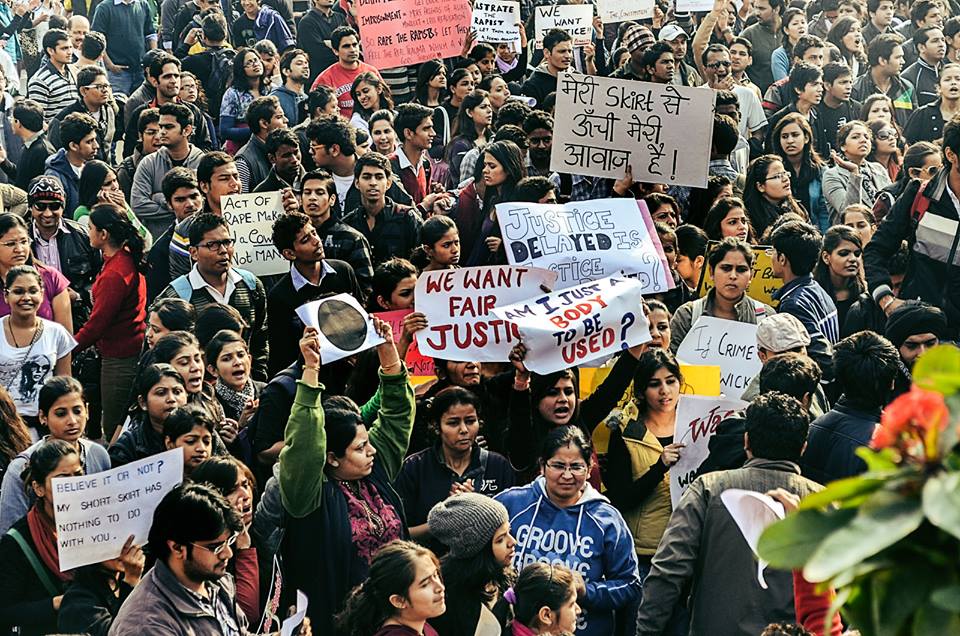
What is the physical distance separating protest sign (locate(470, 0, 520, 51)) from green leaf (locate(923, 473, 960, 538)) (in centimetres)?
1324

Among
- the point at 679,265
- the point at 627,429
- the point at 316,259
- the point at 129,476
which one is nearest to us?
the point at 129,476

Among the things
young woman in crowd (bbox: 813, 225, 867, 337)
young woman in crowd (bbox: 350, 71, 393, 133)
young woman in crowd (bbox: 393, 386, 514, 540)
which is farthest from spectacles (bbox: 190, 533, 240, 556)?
young woman in crowd (bbox: 350, 71, 393, 133)

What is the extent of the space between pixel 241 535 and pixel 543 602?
1.19 m

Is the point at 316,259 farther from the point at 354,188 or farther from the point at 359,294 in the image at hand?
the point at 354,188

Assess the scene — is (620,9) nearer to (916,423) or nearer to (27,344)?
(27,344)

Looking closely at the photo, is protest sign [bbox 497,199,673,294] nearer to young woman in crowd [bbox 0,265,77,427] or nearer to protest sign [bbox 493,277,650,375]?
protest sign [bbox 493,277,650,375]

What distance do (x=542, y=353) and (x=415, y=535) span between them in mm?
1138

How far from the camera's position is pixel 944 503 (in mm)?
1653

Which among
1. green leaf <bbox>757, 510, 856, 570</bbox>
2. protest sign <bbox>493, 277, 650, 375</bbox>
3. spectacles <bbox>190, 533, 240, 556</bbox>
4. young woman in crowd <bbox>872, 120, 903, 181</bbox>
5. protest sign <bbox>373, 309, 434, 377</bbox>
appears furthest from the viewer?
young woman in crowd <bbox>872, 120, 903, 181</bbox>

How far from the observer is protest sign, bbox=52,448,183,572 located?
546 centimetres

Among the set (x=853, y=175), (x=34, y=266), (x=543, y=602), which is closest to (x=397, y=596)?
(x=543, y=602)

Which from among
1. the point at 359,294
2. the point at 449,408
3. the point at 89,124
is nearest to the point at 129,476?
the point at 449,408

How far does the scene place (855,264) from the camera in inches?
336

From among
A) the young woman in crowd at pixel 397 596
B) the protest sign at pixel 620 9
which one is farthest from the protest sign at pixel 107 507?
the protest sign at pixel 620 9
